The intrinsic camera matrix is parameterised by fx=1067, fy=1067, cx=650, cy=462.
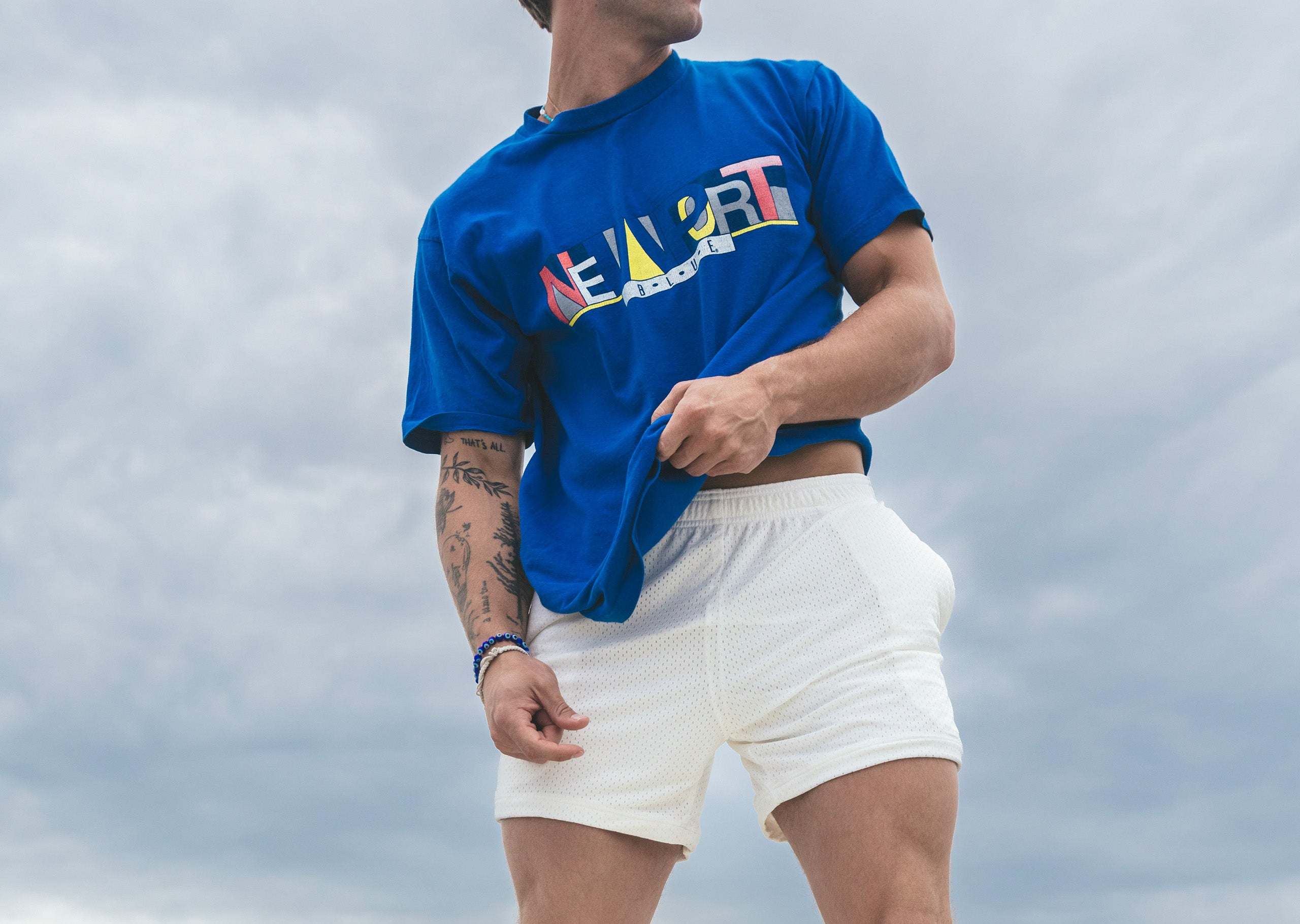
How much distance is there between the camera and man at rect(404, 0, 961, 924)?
75.9 inches

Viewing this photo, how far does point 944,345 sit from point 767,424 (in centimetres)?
51

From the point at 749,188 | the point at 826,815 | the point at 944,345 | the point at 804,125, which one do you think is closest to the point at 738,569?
the point at 826,815

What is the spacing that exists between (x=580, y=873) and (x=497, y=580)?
2.07ft

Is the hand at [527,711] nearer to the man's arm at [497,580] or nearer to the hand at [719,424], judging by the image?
the man's arm at [497,580]

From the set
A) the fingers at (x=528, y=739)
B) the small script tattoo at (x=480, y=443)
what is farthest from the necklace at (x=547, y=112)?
the fingers at (x=528, y=739)

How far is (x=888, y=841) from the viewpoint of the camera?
1.85 meters

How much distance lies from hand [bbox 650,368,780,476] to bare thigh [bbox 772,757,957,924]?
605 mm

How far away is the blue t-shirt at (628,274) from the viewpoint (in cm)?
217

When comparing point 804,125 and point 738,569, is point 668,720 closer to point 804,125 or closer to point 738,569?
point 738,569

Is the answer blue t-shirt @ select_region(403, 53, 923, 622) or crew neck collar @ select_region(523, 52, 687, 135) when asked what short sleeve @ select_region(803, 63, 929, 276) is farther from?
crew neck collar @ select_region(523, 52, 687, 135)

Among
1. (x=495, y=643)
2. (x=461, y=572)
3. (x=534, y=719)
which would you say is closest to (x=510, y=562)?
(x=461, y=572)

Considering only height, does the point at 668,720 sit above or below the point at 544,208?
below

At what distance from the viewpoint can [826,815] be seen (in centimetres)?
192

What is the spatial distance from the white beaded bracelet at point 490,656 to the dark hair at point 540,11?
5.39ft
